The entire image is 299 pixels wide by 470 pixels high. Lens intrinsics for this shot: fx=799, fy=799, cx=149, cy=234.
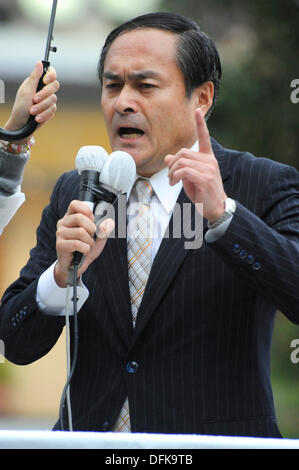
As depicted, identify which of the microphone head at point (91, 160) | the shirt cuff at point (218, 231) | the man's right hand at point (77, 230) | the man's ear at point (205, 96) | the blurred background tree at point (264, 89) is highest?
the blurred background tree at point (264, 89)

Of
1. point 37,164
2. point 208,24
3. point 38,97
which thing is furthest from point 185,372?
point 37,164

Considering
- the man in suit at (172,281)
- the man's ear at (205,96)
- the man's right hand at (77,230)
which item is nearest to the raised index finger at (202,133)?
the man in suit at (172,281)

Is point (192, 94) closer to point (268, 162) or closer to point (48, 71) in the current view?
point (268, 162)

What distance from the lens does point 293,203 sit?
8.33 feet

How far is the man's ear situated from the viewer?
2846mm

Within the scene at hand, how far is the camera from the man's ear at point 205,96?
2846 mm

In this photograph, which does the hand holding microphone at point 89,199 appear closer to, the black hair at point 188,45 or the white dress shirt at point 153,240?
the white dress shirt at point 153,240

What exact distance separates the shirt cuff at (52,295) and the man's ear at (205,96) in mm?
820

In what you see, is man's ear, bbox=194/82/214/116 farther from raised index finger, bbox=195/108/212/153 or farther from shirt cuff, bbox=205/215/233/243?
shirt cuff, bbox=205/215/233/243

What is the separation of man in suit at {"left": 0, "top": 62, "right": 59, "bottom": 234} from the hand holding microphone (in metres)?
0.31

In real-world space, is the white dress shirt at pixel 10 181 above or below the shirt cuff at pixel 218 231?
above

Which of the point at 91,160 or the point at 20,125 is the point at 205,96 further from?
the point at 91,160

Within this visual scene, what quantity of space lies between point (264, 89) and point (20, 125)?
5084mm

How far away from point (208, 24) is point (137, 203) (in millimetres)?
5844
